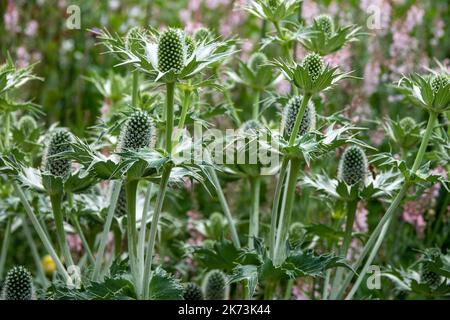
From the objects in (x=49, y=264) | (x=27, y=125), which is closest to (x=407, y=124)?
(x=27, y=125)

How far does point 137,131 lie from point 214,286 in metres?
0.77

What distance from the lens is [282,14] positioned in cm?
195

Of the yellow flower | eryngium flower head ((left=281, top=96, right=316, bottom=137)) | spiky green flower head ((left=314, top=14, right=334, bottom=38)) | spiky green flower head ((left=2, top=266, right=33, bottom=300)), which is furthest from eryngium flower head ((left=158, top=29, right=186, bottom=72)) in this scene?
the yellow flower

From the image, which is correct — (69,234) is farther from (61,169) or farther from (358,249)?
(358,249)

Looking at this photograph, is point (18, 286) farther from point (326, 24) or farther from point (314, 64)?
point (326, 24)

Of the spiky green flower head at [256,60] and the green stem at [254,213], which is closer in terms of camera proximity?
the green stem at [254,213]

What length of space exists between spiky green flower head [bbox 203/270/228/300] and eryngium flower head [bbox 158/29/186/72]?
2.92 ft

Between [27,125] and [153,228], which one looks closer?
[153,228]

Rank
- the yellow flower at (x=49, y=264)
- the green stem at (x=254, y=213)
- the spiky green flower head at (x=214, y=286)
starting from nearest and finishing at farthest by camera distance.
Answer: the green stem at (x=254, y=213), the spiky green flower head at (x=214, y=286), the yellow flower at (x=49, y=264)

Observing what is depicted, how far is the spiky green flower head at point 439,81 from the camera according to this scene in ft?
5.42

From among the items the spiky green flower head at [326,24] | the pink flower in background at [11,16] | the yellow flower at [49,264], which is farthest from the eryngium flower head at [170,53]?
the pink flower in background at [11,16]

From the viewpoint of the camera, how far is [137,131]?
5.34ft

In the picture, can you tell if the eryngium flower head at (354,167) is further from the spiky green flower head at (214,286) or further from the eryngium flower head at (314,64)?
the spiky green flower head at (214,286)

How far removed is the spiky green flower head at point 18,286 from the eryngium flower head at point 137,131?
517mm
